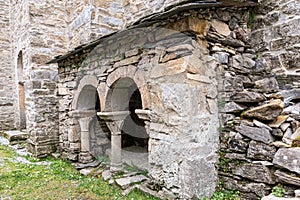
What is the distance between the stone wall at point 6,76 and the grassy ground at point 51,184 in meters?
3.90

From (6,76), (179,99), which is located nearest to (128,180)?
(179,99)

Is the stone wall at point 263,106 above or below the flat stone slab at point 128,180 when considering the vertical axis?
above

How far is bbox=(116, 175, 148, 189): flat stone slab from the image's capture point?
10.1 ft

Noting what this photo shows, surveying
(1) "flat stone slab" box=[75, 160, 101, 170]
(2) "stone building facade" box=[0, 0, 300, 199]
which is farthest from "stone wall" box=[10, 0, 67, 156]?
(2) "stone building facade" box=[0, 0, 300, 199]

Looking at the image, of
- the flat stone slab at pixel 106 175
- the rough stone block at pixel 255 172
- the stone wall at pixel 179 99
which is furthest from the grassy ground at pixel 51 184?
the rough stone block at pixel 255 172

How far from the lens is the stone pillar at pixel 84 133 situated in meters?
4.22

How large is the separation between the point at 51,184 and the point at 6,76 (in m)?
5.91

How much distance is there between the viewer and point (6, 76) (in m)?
7.58

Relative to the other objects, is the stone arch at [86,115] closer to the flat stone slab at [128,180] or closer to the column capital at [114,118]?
the column capital at [114,118]

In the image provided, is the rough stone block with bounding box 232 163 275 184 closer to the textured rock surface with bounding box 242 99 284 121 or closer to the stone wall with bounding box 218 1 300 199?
the stone wall with bounding box 218 1 300 199

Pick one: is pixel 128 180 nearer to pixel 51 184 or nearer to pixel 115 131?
pixel 115 131

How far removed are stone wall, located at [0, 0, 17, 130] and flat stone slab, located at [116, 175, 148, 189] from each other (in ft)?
21.1

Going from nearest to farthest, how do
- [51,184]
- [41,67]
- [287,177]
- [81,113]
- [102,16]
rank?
1. [287,177]
2. [51,184]
3. [81,113]
4. [102,16]
5. [41,67]

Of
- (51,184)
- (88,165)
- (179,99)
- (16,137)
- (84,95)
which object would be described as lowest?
(51,184)
